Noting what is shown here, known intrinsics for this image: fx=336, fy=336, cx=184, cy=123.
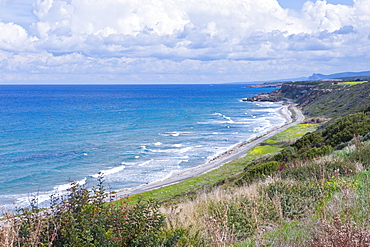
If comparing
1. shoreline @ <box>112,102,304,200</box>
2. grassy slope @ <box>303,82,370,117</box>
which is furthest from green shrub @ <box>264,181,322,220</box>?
grassy slope @ <box>303,82,370,117</box>

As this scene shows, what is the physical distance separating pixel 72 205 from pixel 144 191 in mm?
26292

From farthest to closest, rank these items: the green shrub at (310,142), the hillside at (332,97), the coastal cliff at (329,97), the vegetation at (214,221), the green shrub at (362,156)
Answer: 1. the coastal cliff at (329,97)
2. the hillside at (332,97)
3. the green shrub at (310,142)
4. the green shrub at (362,156)
5. the vegetation at (214,221)

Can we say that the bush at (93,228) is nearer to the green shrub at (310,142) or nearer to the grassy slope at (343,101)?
the green shrub at (310,142)

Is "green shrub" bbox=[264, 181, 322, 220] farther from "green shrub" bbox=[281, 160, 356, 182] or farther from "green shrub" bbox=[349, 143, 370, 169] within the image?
"green shrub" bbox=[349, 143, 370, 169]

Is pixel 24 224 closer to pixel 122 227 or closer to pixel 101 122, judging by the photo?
pixel 122 227

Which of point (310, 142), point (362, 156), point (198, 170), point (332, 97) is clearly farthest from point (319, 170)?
point (332, 97)

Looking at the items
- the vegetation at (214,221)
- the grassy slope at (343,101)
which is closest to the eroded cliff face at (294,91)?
the grassy slope at (343,101)

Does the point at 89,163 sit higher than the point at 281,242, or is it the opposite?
the point at 281,242

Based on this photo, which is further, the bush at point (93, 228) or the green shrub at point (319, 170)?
the green shrub at point (319, 170)

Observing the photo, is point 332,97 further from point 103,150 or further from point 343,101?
point 103,150

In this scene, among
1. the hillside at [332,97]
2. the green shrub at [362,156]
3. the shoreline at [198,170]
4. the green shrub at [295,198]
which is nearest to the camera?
the green shrub at [295,198]

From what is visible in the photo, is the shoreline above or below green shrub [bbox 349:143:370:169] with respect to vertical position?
below

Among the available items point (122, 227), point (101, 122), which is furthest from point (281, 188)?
point (101, 122)

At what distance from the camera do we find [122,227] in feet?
19.8
